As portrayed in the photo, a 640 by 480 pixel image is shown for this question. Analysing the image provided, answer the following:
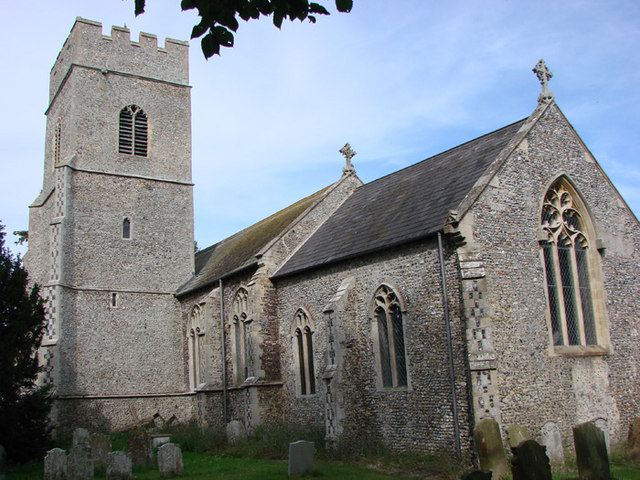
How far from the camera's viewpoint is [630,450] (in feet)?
46.2

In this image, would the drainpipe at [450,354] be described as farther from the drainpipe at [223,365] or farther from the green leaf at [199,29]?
the drainpipe at [223,365]

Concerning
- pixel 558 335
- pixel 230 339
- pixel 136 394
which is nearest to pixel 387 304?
pixel 558 335

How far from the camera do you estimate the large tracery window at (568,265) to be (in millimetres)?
14930

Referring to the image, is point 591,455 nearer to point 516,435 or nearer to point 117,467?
point 516,435

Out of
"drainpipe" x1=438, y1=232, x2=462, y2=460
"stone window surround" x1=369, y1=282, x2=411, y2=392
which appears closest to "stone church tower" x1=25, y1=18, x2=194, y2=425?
"stone window surround" x1=369, y1=282, x2=411, y2=392

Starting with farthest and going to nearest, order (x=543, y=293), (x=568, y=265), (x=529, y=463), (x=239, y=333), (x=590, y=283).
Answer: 1. (x=239, y=333)
2. (x=590, y=283)
3. (x=568, y=265)
4. (x=543, y=293)
5. (x=529, y=463)

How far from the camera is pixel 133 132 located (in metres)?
26.0

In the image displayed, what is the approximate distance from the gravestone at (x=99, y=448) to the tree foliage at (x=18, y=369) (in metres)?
1.40

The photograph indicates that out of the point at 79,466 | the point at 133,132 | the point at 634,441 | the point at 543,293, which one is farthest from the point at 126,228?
the point at 634,441

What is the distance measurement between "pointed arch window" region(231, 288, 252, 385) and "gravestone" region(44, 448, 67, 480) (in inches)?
286

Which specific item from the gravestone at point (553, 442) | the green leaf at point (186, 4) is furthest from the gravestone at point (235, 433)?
the green leaf at point (186, 4)

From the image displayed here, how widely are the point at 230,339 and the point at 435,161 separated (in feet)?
29.4

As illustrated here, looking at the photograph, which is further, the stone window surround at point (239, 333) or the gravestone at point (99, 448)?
the stone window surround at point (239, 333)

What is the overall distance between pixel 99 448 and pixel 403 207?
992cm
